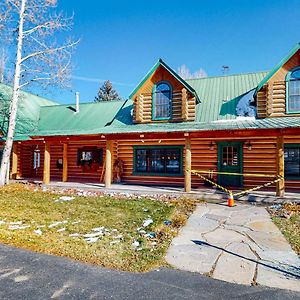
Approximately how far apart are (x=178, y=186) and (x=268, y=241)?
8.16 meters

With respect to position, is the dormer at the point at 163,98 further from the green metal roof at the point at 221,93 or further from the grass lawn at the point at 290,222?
the grass lawn at the point at 290,222

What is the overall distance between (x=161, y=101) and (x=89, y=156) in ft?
21.1

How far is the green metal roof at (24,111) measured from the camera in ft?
60.4

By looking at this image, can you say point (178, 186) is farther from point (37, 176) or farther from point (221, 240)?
point (37, 176)

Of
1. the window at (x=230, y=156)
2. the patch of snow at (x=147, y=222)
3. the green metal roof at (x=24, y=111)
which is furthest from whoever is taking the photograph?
the green metal roof at (x=24, y=111)

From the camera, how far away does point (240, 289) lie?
408cm

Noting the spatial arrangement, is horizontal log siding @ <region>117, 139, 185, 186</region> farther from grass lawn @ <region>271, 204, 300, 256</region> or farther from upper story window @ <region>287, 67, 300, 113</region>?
grass lawn @ <region>271, 204, 300, 256</region>

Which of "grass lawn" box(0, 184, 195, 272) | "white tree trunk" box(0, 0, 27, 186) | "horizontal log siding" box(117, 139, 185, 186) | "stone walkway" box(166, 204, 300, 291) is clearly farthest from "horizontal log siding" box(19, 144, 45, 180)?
"stone walkway" box(166, 204, 300, 291)

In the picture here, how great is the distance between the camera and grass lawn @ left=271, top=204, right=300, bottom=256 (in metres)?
6.23

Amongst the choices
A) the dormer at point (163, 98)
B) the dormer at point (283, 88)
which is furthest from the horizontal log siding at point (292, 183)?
the dormer at point (163, 98)

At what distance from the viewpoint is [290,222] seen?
7773 mm

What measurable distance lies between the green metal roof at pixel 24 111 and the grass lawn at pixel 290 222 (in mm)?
15625

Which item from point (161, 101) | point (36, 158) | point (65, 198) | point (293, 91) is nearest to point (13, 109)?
point (36, 158)

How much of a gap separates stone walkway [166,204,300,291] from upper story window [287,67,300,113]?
22.9 feet
